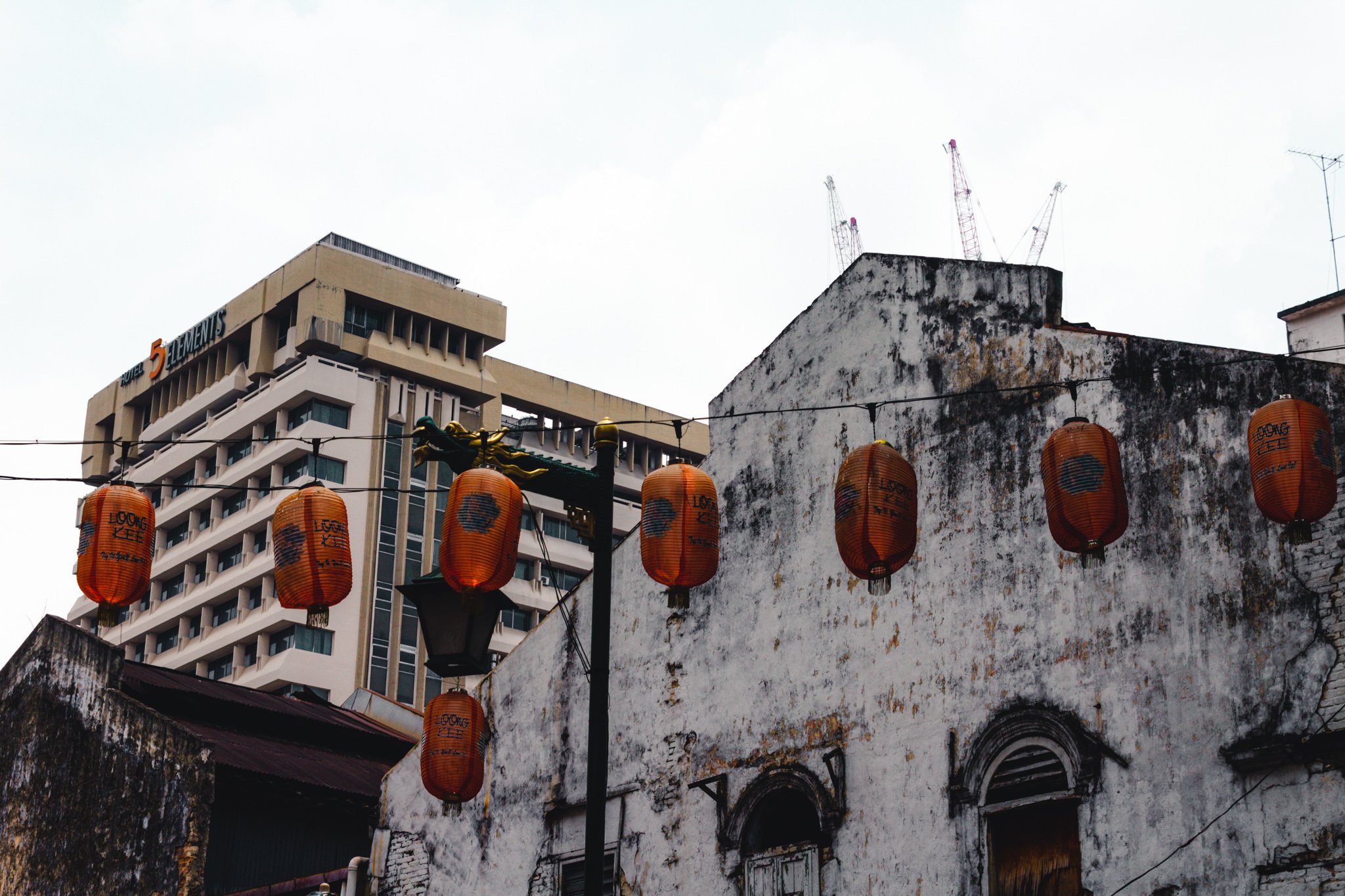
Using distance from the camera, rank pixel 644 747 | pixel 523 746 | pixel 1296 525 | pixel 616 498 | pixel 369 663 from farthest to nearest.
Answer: pixel 616 498
pixel 369 663
pixel 523 746
pixel 644 747
pixel 1296 525

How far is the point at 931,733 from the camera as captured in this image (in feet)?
49.8

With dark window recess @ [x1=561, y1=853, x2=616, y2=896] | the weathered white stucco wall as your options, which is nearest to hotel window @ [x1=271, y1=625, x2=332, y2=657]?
the weathered white stucco wall

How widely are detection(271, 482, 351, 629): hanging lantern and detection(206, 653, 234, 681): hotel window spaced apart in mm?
53341

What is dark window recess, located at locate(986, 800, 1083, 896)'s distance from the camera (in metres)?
13.9

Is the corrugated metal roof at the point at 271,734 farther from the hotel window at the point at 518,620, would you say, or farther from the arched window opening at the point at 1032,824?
the hotel window at the point at 518,620

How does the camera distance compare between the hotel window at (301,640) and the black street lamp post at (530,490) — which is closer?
the black street lamp post at (530,490)

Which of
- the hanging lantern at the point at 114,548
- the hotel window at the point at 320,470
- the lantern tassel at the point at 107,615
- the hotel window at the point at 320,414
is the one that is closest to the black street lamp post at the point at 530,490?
the lantern tassel at the point at 107,615

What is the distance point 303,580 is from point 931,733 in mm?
5909

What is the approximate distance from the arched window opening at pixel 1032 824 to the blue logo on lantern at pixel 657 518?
3627 millimetres

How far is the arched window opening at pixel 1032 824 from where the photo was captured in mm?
13984

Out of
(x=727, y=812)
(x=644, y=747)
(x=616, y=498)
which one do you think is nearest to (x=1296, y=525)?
(x=727, y=812)

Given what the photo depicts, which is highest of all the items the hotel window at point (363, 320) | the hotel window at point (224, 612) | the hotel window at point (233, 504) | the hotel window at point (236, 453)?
the hotel window at point (363, 320)

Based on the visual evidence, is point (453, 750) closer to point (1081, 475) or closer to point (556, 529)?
point (1081, 475)

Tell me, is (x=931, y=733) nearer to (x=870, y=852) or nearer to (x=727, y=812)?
(x=870, y=852)
